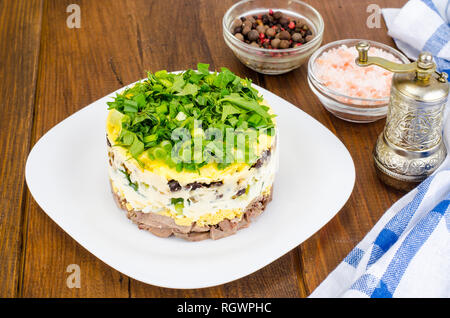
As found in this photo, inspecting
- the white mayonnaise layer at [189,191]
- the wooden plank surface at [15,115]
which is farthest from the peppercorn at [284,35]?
the wooden plank surface at [15,115]

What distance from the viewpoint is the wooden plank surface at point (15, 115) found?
60.1 inches

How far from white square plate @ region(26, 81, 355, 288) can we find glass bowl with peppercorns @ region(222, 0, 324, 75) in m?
0.17

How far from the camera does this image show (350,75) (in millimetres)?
1944

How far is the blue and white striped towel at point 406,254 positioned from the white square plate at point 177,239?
0.46 ft

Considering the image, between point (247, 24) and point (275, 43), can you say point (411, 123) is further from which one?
point (247, 24)

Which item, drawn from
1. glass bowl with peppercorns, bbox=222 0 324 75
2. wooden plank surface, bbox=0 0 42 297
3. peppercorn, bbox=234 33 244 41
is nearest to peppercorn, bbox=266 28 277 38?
glass bowl with peppercorns, bbox=222 0 324 75

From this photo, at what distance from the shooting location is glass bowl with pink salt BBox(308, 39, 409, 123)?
6.05 feet

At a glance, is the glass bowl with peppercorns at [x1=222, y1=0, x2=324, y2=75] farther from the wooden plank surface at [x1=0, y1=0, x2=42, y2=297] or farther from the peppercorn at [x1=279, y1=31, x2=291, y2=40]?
the wooden plank surface at [x1=0, y1=0, x2=42, y2=297]

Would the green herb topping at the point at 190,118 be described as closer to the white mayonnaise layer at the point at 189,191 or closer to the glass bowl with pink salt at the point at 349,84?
the white mayonnaise layer at the point at 189,191

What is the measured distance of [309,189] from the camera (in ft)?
5.56

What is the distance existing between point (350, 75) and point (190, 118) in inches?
29.2

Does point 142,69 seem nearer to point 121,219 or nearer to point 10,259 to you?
point 121,219
